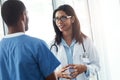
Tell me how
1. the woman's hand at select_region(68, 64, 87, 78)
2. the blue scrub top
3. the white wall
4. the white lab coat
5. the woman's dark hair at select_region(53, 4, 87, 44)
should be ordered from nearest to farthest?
the blue scrub top
the woman's hand at select_region(68, 64, 87, 78)
the white lab coat
the woman's dark hair at select_region(53, 4, 87, 44)
the white wall

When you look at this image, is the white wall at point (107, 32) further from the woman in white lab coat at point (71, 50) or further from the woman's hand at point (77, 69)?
the woman's hand at point (77, 69)

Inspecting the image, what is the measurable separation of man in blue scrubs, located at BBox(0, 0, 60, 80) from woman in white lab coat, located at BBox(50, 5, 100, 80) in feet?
1.67

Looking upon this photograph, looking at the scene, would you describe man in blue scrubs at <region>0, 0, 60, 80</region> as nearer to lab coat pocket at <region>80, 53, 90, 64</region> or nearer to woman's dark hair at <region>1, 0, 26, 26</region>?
woman's dark hair at <region>1, 0, 26, 26</region>

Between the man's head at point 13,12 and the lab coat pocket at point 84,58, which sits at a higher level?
the man's head at point 13,12

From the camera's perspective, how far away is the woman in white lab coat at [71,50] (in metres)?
2.01

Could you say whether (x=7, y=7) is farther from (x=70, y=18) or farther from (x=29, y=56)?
(x=70, y=18)

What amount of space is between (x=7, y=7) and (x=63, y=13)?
80cm

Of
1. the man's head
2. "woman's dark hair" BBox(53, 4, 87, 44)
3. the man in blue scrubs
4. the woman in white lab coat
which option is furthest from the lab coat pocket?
the man's head

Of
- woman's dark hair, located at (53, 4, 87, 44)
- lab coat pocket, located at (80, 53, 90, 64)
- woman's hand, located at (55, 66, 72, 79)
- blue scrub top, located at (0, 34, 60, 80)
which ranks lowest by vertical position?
woman's hand, located at (55, 66, 72, 79)

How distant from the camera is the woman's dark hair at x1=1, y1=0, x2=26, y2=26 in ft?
4.89

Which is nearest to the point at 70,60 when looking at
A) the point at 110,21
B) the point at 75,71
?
the point at 75,71

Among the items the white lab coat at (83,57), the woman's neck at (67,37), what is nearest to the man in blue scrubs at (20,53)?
the white lab coat at (83,57)

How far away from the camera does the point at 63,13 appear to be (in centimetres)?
221

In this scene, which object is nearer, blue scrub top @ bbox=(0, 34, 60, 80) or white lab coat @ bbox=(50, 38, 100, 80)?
blue scrub top @ bbox=(0, 34, 60, 80)
